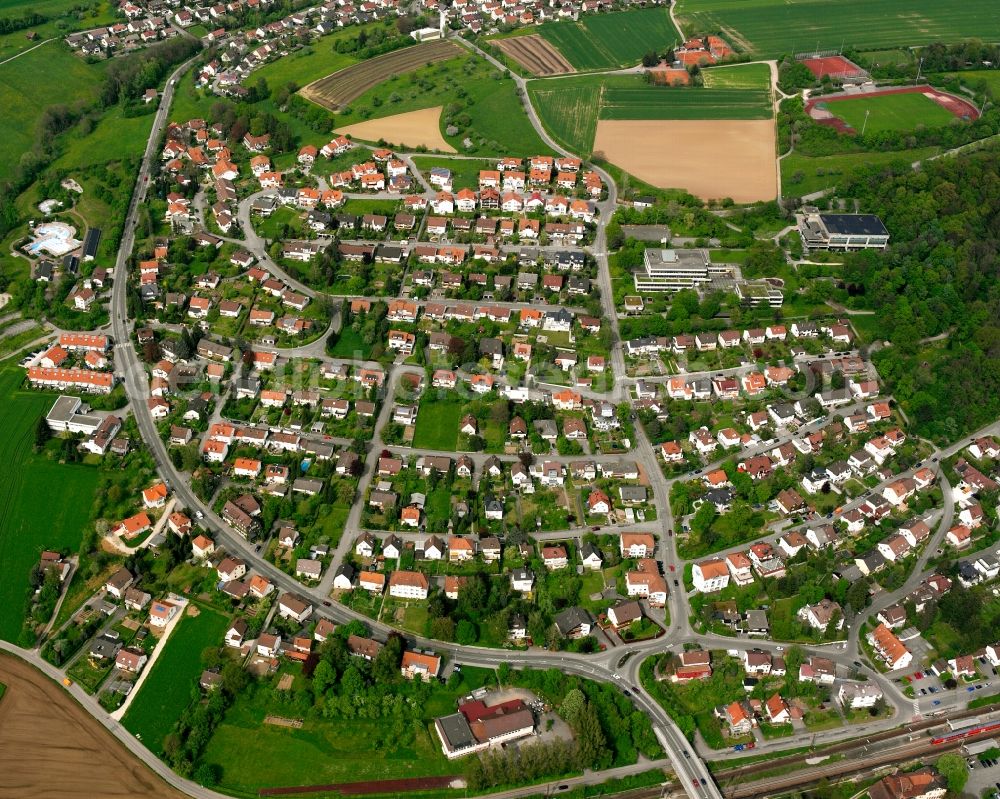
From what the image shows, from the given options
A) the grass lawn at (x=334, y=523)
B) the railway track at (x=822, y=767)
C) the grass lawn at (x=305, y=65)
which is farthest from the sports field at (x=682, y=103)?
the railway track at (x=822, y=767)

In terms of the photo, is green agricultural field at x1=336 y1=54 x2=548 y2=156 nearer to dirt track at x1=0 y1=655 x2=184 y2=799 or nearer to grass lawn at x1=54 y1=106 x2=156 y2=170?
grass lawn at x1=54 y1=106 x2=156 y2=170

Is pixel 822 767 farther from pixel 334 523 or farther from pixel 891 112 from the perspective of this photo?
pixel 891 112

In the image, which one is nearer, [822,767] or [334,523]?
[822,767]

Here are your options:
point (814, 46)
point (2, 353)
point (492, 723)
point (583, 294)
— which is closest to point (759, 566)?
point (492, 723)

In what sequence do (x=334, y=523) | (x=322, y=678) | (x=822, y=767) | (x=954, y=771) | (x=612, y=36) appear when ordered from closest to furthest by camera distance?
(x=954, y=771) → (x=822, y=767) → (x=322, y=678) → (x=334, y=523) → (x=612, y=36)

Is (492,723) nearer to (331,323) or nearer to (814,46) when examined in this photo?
(331,323)

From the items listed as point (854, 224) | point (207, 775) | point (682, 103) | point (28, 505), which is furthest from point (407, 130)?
point (207, 775)

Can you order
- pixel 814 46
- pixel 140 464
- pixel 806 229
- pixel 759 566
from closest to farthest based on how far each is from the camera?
pixel 759 566 → pixel 140 464 → pixel 806 229 → pixel 814 46
